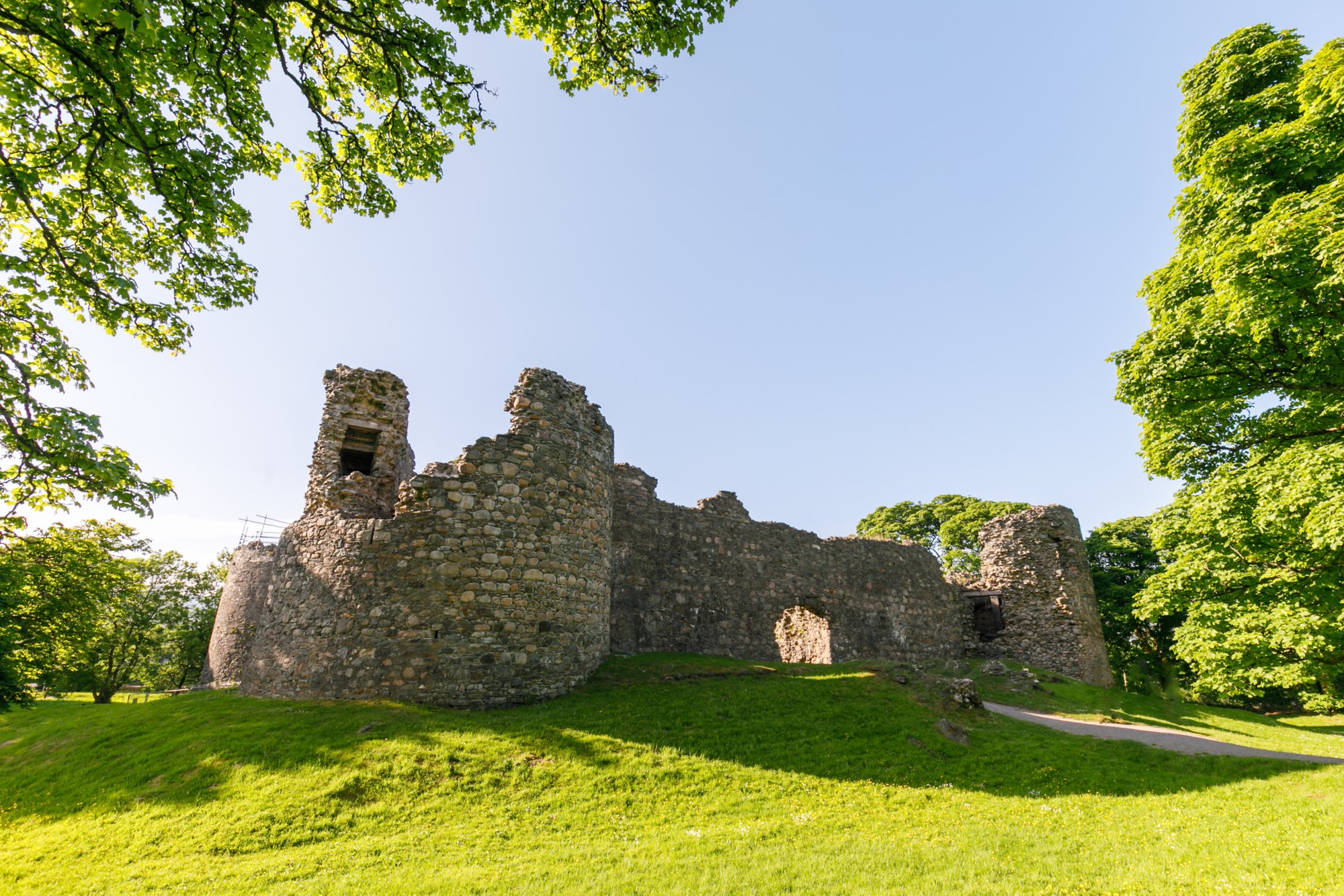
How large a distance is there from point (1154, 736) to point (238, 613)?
3199cm

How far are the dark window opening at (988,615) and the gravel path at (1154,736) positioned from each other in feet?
32.6

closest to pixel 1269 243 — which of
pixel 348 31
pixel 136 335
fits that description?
pixel 348 31

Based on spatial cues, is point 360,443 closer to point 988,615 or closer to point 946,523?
point 988,615

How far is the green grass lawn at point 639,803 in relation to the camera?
6.18m

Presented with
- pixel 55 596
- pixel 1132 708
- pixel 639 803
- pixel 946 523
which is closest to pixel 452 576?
pixel 639 803

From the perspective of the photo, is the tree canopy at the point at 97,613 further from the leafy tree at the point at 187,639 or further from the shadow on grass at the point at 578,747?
the shadow on grass at the point at 578,747

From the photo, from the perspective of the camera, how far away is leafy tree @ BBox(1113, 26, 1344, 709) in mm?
Result: 8367

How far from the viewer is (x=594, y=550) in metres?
13.2

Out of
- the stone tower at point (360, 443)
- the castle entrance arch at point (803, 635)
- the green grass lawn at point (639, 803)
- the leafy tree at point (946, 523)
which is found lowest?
the green grass lawn at point (639, 803)

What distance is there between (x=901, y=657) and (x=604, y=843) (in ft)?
60.7

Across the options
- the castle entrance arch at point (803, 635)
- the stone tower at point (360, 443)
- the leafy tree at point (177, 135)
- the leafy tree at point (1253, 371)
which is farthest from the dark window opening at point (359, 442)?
the leafy tree at point (1253, 371)

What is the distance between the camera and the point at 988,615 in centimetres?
2606

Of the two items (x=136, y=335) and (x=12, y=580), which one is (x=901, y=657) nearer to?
(x=136, y=335)

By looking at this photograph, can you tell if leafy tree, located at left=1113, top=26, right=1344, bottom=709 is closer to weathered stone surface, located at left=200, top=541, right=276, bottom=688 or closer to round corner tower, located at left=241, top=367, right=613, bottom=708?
round corner tower, located at left=241, top=367, right=613, bottom=708
